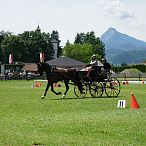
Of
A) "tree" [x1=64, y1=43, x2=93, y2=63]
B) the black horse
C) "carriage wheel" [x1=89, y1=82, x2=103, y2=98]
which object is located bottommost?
"carriage wheel" [x1=89, y1=82, x2=103, y2=98]

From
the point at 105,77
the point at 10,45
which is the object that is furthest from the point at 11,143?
the point at 10,45

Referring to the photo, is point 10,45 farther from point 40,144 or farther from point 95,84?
point 40,144

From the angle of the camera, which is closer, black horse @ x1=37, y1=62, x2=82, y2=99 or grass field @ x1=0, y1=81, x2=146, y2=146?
grass field @ x1=0, y1=81, x2=146, y2=146

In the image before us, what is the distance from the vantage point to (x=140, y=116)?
47.1 feet

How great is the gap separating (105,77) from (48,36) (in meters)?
115

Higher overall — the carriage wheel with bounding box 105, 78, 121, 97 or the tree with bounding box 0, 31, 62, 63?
the tree with bounding box 0, 31, 62, 63

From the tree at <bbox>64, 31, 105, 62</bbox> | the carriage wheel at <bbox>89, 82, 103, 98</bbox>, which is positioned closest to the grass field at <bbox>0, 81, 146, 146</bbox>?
the carriage wheel at <bbox>89, 82, 103, 98</bbox>

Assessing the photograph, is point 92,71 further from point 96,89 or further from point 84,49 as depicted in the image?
point 84,49

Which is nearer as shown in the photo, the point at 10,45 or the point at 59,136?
the point at 59,136

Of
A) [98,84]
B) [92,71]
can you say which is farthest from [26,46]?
[92,71]

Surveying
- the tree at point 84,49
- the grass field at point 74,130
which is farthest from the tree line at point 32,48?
the grass field at point 74,130

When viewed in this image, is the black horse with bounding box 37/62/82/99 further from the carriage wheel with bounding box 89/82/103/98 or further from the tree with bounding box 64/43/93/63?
the tree with bounding box 64/43/93/63

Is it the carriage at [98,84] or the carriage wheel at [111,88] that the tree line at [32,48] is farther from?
the carriage at [98,84]

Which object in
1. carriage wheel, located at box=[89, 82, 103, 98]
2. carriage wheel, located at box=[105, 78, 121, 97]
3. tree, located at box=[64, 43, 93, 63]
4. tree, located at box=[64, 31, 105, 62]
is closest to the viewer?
carriage wheel, located at box=[89, 82, 103, 98]
